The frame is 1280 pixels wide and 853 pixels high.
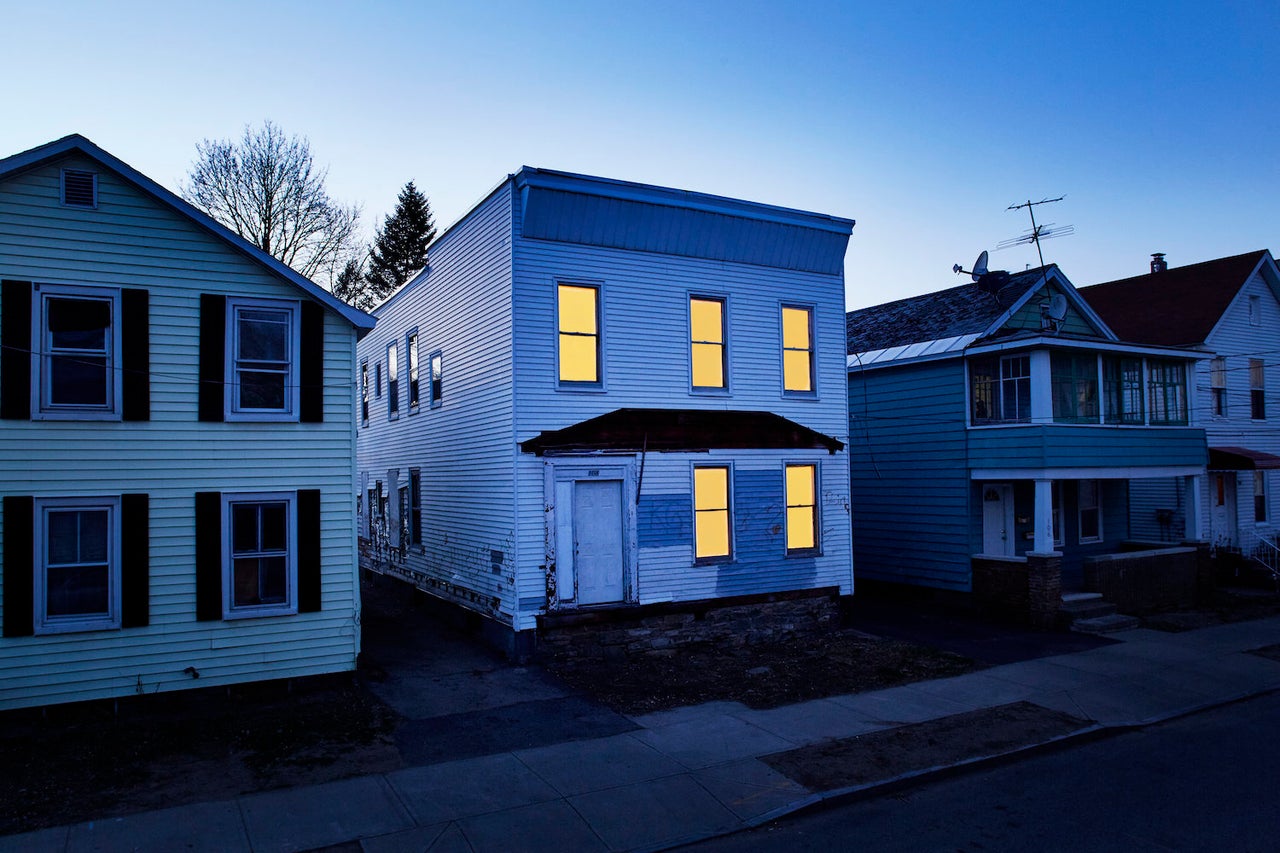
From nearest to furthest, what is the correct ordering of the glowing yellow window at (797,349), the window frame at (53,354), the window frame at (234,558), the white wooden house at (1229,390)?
the window frame at (53,354) → the window frame at (234,558) → the glowing yellow window at (797,349) → the white wooden house at (1229,390)

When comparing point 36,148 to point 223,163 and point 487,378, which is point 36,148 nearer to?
point 487,378

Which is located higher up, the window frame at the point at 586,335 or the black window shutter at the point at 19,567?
the window frame at the point at 586,335

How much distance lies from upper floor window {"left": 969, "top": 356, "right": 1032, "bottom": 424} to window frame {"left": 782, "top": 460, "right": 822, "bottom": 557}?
5093 millimetres

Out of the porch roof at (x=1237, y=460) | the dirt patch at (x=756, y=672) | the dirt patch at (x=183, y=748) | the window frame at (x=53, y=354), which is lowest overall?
the dirt patch at (x=756, y=672)

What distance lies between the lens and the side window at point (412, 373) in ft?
64.8

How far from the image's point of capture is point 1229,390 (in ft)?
83.9

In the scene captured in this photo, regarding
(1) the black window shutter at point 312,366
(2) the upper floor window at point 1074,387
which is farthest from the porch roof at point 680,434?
(2) the upper floor window at point 1074,387

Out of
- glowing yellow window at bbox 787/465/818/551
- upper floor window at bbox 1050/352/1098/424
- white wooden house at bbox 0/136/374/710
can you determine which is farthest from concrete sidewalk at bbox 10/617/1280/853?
upper floor window at bbox 1050/352/1098/424

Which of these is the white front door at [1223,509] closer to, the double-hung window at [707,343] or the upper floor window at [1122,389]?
the upper floor window at [1122,389]

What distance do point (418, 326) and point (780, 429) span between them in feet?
28.7

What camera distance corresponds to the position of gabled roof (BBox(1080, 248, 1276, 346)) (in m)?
25.5

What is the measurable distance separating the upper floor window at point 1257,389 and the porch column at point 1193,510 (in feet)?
20.9

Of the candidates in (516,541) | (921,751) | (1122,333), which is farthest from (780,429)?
(1122,333)

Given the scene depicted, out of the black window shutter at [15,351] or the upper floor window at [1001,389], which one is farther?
the upper floor window at [1001,389]
